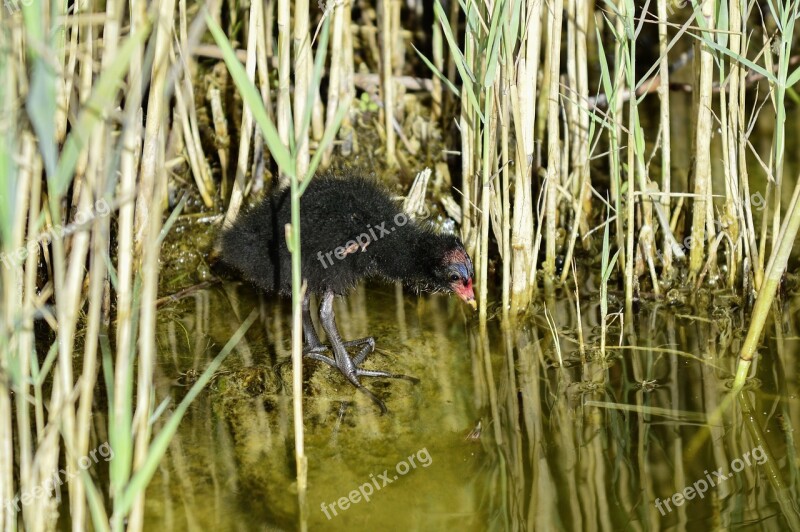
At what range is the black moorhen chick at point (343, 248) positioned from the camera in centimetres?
344

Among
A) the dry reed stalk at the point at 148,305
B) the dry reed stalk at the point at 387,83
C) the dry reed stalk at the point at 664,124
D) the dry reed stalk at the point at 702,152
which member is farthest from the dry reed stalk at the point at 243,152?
the dry reed stalk at the point at 702,152

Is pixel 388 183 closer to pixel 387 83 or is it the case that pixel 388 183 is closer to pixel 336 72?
pixel 387 83

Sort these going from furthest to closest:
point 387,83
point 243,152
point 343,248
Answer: point 387,83
point 243,152
point 343,248

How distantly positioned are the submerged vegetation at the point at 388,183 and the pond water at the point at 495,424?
27 mm

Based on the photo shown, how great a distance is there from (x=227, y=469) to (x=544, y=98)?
259cm

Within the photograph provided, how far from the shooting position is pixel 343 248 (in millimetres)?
3461

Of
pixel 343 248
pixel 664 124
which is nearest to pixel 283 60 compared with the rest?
pixel 343 248

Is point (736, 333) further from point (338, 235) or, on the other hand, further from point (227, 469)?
point (227, 469)

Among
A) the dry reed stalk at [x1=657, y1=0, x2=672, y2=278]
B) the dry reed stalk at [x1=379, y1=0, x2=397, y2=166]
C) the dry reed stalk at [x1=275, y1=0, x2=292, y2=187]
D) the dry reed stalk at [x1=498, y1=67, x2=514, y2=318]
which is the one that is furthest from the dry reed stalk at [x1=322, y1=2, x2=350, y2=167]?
the dry reed stalk at [x1=657, y1=0, x2=672, y2=278]

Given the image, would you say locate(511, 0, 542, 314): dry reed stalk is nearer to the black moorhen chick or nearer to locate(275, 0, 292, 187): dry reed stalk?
the black moorhen chick

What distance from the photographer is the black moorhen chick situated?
3.44 metres

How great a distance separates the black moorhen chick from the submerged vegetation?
24cm

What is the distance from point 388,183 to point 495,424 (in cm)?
179

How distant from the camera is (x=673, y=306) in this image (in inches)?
159
